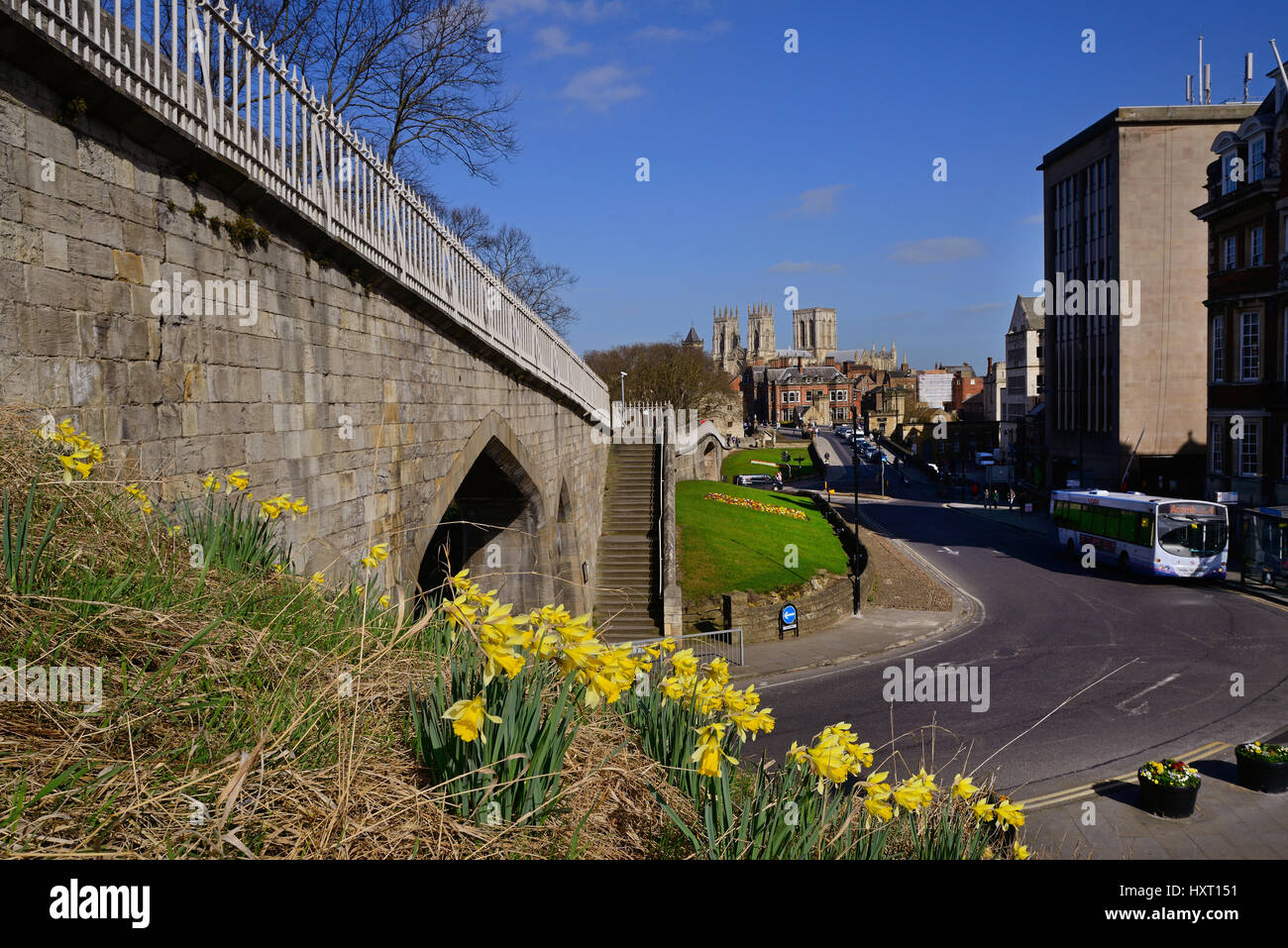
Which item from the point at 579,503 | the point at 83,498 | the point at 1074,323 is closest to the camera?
the point at 83,498

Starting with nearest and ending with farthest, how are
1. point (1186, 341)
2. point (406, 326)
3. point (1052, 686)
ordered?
point (406, 326) < point (1052, 686) < point (1186, 341)

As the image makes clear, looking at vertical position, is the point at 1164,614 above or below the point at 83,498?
below

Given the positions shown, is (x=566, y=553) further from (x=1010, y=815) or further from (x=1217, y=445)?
(x=1217, y=445)

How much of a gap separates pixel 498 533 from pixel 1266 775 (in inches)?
498

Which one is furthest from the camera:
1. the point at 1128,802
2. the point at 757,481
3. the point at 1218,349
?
the point at 757,481

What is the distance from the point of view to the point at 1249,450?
104 feet

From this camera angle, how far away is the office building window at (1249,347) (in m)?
31.2

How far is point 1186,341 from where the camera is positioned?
45.9 metres

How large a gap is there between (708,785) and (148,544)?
277 centimetres

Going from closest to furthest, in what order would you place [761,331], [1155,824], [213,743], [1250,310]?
[213,743] < [1155,824] < [1250,310] < [761,331]

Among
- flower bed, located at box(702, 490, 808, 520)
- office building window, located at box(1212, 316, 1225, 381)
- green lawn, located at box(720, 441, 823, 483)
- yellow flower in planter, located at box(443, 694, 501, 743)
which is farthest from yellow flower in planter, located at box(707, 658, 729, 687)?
green lawn, located at box(720, 441, 823, 483)

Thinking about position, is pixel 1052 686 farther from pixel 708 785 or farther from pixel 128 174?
pixel 128 174

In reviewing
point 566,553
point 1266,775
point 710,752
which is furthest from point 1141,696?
point 710,752
